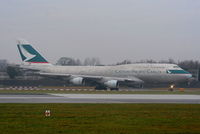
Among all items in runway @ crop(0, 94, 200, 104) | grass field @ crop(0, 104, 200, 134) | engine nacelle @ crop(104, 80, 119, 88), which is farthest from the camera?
engine nacelle @ crop(104, 80, 119, 88)

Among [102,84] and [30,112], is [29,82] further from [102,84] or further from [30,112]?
[30,112]

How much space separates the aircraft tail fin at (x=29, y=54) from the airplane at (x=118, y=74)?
3.09 feet

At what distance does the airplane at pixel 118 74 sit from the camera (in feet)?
231

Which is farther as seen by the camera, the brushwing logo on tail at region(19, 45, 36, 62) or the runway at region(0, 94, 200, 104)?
the brushwing logo on tail at region(19, 45, 36, 62)

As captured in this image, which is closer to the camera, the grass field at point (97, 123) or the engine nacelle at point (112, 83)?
the grass field at point (97, 123)

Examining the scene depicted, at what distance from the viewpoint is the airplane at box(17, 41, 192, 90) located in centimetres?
7050

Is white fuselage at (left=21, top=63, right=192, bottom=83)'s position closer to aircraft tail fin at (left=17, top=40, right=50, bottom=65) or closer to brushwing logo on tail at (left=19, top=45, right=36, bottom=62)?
aircraft tail fin at (left=17, top=40, right=50, bottom=65)

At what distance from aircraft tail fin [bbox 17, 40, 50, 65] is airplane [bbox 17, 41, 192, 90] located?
94 cm

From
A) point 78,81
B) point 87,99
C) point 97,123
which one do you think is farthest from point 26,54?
point 97,123

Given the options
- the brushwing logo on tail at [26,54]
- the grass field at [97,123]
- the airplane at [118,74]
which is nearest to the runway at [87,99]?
the grass field at [97,123]

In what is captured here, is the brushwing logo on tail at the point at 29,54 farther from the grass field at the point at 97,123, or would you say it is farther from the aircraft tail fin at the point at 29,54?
the grass field at the point at 97,123

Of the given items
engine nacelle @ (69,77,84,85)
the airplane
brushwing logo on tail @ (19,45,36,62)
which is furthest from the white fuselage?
brushwing logo on tail @ (19,45,36,62)

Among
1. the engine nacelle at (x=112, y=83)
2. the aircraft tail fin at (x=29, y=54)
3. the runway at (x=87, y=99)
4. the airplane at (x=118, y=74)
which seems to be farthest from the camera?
the aircraft tail fin at (x=29, y=54)

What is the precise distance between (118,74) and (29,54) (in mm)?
16051
